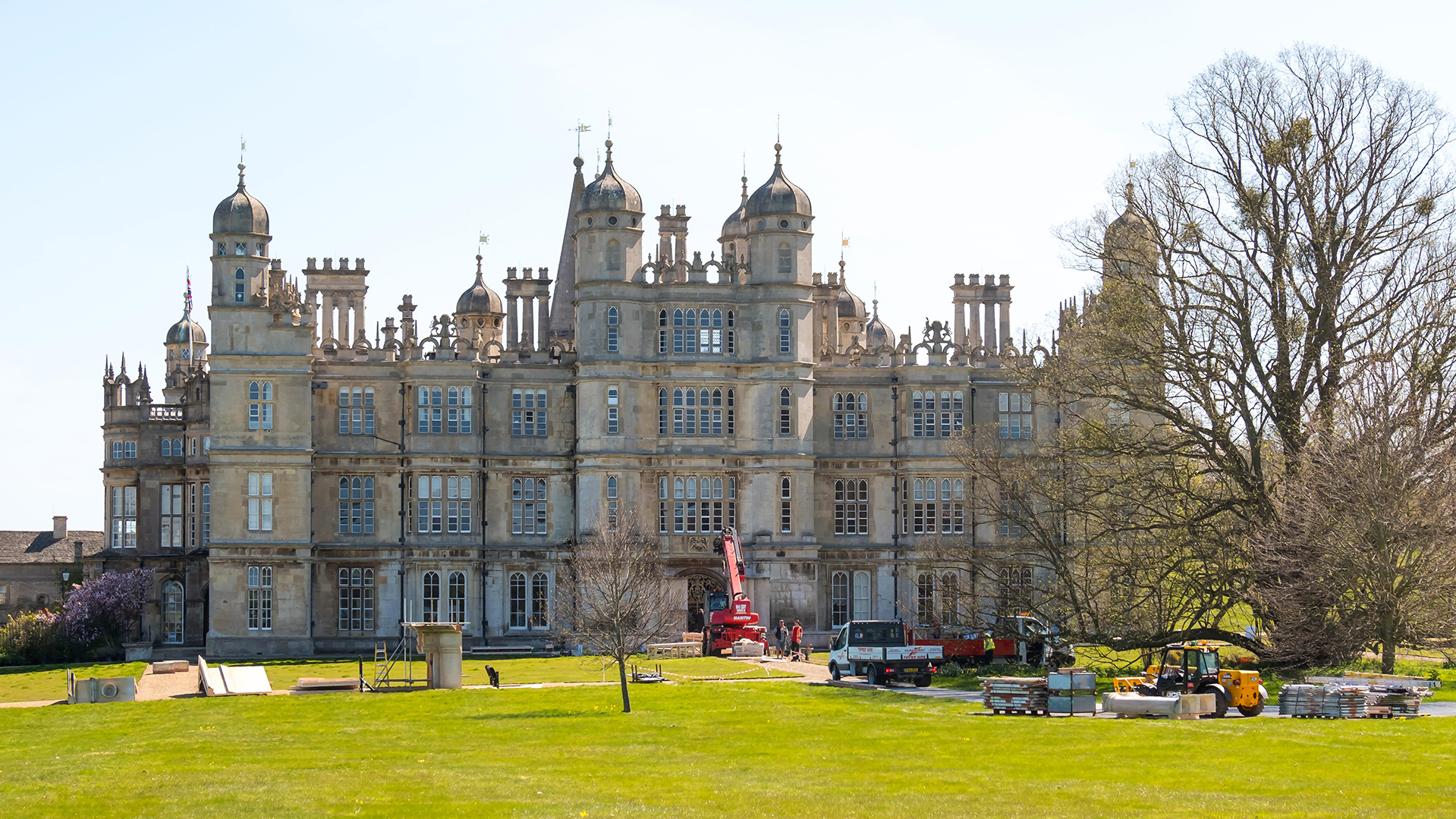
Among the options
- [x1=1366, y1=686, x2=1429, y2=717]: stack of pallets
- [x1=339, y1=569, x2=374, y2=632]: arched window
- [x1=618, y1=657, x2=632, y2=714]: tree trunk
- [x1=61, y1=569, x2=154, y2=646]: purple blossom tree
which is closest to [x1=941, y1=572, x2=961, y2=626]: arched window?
[x1=618, y1=657, x2=632, y2=714]: tree trunk

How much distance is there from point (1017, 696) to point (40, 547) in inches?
2852

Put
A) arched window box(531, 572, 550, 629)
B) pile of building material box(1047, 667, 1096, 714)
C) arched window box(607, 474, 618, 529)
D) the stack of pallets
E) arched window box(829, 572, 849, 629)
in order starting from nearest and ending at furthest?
the stack of pallets → pile of building material box(1047, 667, 1096, 714) → arched window box(607, 474, 618, 529) → arched window box(531, 572, 550, 629) → arched window box(829, 572, 849, 629)

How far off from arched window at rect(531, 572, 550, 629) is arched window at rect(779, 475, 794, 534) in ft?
32.1

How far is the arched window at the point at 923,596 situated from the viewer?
74.6 meters

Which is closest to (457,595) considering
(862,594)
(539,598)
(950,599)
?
(539,598)

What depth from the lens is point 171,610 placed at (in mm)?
79625

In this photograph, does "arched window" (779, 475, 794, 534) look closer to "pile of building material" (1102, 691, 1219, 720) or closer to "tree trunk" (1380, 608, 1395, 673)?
"tree trunk" (1380, 608, 1395, 673)

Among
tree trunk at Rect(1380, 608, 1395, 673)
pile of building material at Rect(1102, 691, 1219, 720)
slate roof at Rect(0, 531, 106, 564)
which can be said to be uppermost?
slate roof at Rect(0, 531, 106, 564)

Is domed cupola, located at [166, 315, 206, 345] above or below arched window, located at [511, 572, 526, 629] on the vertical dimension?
above

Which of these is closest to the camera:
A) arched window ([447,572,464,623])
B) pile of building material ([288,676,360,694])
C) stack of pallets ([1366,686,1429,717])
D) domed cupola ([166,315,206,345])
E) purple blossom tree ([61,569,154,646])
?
stack of pallets ([1366,686,1429,717])

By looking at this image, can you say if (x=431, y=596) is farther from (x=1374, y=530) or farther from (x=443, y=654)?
(x=1374, y=530)

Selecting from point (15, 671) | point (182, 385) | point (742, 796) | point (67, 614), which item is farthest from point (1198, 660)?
point (182, 385)

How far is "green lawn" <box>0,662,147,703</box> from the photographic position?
178 ft

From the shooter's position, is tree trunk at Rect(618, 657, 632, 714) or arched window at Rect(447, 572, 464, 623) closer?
tree trunk at Rect(618, 657, 632, 714)
